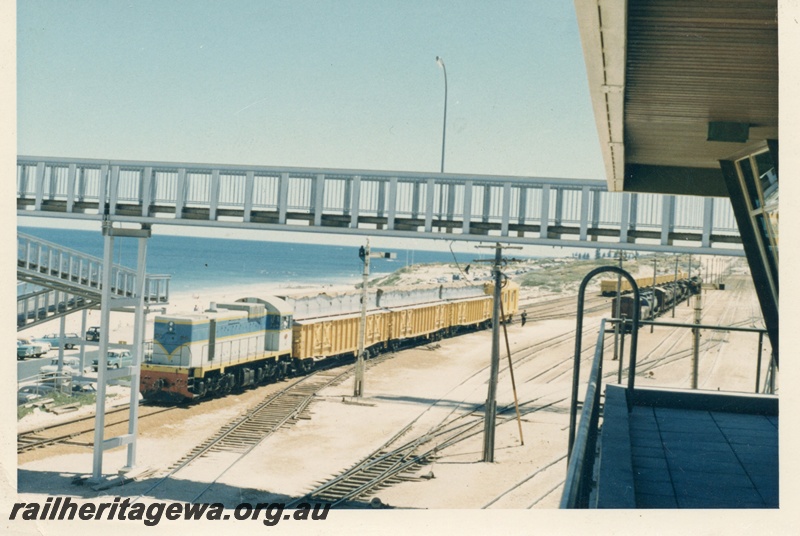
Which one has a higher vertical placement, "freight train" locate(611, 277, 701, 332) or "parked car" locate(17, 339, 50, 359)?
"freight train" locate(611, 277, 701, 332)

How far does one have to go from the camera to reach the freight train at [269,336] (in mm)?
22312

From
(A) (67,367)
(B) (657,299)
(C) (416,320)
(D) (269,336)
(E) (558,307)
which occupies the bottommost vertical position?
(A) (67,367)

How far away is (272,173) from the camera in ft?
50.0

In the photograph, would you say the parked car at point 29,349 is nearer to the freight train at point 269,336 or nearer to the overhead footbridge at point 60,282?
the overhead footbridge at point 60,282

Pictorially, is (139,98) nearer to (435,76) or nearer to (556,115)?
(435,76)

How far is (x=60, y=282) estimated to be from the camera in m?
18.1

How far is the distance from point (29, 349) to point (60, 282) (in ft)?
41.0

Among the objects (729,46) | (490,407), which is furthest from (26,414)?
(729,46)

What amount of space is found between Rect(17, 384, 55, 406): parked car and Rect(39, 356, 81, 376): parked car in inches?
24.2

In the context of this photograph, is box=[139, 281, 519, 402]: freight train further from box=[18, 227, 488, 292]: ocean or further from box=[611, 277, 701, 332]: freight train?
box=[18, 227, 488, 292]: ocean

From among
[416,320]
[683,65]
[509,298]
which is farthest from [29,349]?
[683,65]

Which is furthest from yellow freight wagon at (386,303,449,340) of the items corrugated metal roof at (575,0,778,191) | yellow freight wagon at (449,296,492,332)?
corrugated metal roof at (575,0,778,191)

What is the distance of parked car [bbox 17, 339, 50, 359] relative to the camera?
2828 cm

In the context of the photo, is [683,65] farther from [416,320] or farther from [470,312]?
[470,312]
